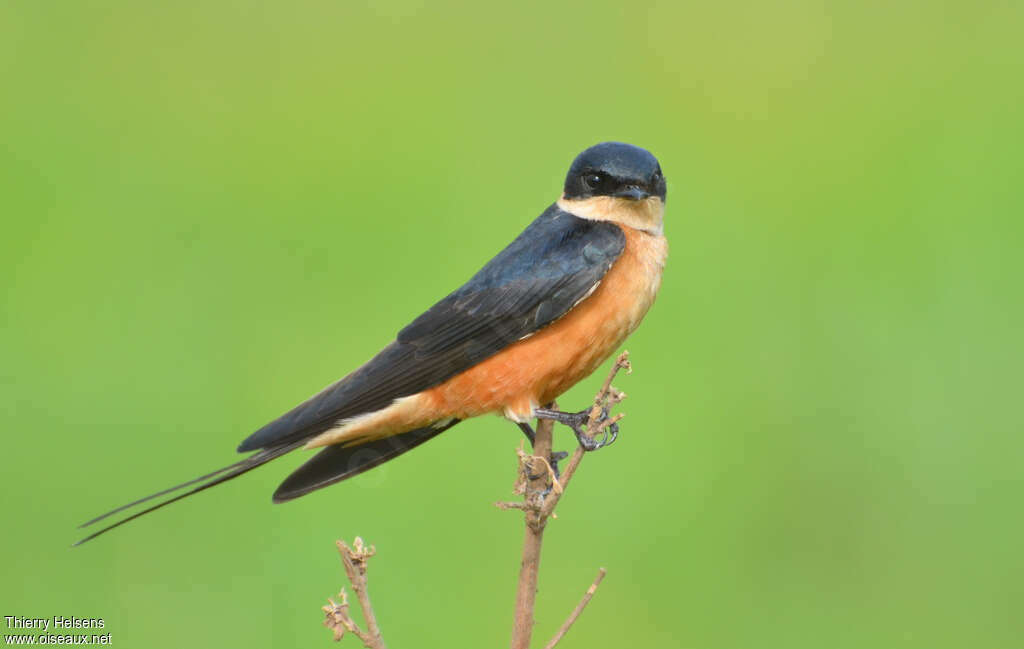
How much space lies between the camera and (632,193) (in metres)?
4.48

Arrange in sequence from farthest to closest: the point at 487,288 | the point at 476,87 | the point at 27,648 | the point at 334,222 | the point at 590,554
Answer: the point at 476,87
the point at 334,222
the point at 590,554
the point at 487,288
the point at 27,648

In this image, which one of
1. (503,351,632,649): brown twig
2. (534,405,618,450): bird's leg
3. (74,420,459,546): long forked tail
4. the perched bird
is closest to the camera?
(503,351,632,649): brown twig

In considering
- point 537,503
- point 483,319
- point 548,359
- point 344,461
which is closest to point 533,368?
point 548,359

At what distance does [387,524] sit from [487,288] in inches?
85.9

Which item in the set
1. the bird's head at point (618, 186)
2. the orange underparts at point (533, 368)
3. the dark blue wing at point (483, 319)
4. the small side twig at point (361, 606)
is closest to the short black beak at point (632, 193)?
the bird's head at point (618, 186)

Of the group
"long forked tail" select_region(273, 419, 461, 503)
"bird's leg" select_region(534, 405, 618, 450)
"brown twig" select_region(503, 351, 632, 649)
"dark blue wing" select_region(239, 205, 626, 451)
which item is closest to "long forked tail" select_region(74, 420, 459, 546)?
"long forked tail" select_region(273, 419, 461, 503)

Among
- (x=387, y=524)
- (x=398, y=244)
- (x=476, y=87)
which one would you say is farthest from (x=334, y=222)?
(x=387, y=524)

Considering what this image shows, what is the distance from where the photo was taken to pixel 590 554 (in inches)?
239

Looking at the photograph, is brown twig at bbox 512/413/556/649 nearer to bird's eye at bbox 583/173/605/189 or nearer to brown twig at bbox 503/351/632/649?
brown twig at bbox 503/351/632/649

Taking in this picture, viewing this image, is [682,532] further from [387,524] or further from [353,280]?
[353,280]

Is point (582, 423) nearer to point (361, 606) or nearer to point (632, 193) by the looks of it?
point (632, 193)

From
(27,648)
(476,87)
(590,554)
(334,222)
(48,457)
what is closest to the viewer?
(27,648)

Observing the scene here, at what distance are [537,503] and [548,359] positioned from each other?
101 cm

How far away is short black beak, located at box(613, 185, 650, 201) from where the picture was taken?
4469mm
